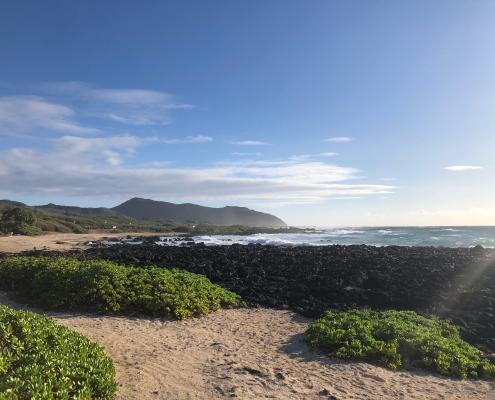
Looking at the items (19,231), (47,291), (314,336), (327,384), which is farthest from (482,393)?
(19,231)

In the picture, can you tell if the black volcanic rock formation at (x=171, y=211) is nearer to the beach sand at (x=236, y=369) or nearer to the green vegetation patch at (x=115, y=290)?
the green vegetation patch at (x=115, y=290)

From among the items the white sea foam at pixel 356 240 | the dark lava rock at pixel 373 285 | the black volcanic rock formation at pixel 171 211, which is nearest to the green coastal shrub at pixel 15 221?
the white sea foam at pixel 356 240

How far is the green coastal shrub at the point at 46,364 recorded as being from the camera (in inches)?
124

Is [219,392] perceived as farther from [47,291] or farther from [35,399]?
[47,291]

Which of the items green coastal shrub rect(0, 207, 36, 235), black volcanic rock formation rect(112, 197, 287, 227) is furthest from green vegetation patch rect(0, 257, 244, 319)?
black volcanic rock formation rect(112, 197, 287, 227)

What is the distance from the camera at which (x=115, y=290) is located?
8.71 metres

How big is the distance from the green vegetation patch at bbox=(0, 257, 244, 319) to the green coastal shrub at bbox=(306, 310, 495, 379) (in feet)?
10.2

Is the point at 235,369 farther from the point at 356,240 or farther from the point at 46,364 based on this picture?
the point at 356,240

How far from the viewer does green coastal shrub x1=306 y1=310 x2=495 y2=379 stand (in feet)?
19.0

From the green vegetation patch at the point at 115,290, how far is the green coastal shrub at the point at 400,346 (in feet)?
10.2

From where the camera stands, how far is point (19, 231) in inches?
1384

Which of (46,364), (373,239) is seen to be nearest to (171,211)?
(373,239)

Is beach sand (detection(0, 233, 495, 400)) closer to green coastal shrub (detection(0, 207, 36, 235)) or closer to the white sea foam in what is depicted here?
the white sea foam

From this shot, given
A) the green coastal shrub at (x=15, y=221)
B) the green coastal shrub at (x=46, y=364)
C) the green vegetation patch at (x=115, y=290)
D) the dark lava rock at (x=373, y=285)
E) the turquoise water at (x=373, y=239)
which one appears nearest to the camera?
the green coastal shrub at (x=46, y=364)
